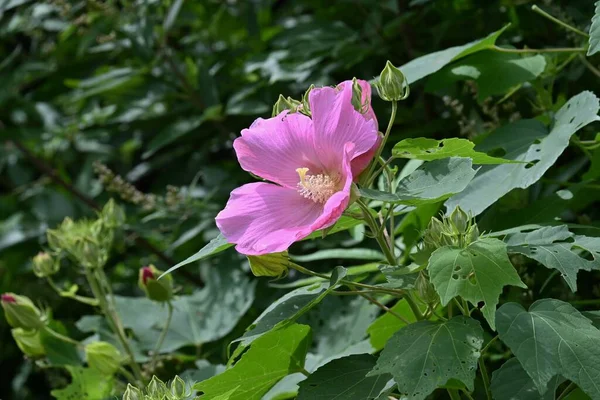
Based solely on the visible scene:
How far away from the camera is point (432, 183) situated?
105cm

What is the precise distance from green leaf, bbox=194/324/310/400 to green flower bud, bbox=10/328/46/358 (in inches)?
26.7

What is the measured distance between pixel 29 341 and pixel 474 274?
1.06m

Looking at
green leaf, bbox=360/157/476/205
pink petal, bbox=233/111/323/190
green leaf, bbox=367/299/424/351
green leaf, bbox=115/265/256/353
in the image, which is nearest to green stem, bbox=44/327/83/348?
green leaf, bbox=115/265/256/353

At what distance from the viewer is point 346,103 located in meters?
1.04

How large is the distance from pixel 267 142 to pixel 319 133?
7 centimetres

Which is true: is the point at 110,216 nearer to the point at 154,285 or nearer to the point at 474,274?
the point at 154,285

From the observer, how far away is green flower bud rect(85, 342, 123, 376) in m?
1.64

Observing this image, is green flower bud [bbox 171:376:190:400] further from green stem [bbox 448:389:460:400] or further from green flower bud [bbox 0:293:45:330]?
green flower bud [bbox 0:293:45:330]

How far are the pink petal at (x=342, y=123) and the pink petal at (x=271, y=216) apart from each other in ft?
0.06

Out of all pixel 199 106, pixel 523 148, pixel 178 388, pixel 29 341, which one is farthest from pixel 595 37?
pixel 199 106

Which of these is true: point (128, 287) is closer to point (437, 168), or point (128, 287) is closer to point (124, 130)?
point (124, 130)

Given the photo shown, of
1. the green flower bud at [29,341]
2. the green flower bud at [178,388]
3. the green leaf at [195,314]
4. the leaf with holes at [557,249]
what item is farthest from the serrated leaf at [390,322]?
the green flower bud at [29,341]

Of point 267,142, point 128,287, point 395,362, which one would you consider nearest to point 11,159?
point 128,287

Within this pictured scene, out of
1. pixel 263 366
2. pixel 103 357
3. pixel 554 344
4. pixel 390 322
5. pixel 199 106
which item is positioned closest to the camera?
pixel 554 344
